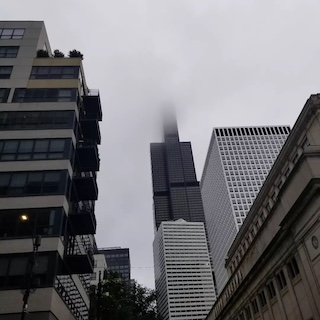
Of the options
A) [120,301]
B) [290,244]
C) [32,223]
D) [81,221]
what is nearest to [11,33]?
[81,221]

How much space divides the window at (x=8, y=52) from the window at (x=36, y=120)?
9684mm

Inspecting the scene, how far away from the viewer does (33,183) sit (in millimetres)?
35312

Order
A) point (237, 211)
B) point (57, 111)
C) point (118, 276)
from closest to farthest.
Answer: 1. point (57, 111)
2. point (118, 276)
3. point (237, 211)

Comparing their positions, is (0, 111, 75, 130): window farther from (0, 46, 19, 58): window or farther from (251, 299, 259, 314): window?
(251, 299, 259, 314): window

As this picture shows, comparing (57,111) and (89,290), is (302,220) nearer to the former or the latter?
(57,111)

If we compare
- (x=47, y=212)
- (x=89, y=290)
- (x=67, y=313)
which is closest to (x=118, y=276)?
(x=89, y=290)

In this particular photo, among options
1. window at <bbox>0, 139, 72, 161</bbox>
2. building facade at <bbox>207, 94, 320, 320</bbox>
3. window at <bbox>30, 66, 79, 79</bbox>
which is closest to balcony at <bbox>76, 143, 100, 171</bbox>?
window at <bbox>0, 139, 72, 161</bbox>

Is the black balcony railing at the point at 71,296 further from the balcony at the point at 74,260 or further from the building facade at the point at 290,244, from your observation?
the building facade at the point at 290,244

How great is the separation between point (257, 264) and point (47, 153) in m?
23.5

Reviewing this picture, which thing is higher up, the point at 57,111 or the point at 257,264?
the point at 57,111

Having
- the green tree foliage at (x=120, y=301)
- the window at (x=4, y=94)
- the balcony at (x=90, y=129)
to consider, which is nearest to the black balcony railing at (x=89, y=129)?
the balcony at (x=90, y=129)

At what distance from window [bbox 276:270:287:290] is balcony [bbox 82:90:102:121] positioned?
99.3ft

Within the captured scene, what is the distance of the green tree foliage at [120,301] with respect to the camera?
1924 inches

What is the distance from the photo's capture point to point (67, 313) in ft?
112
